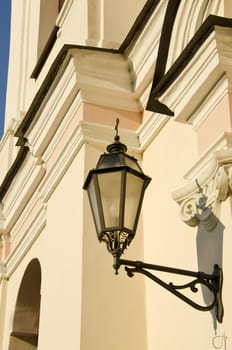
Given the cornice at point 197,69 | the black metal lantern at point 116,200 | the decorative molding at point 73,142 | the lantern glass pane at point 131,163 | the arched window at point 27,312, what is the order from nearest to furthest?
the black metal lantern at point 116,200, the lantern glass pane at point 131,163, the cornice at point 197,69, the decorative molding at point 73,142, the arched window at point 27,312

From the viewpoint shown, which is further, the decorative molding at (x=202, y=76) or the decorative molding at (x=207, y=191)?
the decorative molding at (x=202, y=76)

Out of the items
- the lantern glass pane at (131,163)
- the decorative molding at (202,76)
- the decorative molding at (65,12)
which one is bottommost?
the lantern glass pane at (131,163)

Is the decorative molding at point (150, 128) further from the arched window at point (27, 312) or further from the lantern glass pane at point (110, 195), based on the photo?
the arched window at point (27, 312)

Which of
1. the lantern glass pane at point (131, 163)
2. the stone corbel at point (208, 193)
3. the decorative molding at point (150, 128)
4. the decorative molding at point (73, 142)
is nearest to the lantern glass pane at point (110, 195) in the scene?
the lantern glass pane at point (131, 163)

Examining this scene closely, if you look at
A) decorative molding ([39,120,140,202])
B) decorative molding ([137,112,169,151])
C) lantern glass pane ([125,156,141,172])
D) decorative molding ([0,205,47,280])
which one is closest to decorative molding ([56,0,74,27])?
decorative molding ([39,120,140,202])

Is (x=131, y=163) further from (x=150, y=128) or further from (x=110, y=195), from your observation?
(x=150, y=128)

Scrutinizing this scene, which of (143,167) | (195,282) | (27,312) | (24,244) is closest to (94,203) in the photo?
(195,282)

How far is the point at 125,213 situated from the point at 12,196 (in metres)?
5.04

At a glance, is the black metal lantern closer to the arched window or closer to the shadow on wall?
the shadow on wall

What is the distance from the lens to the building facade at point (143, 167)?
5.71 metres

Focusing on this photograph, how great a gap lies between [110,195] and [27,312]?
16.0 feet

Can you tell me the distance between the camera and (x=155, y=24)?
762cm

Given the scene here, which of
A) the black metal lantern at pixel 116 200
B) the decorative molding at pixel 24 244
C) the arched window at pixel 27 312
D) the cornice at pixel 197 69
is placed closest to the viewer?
the black metal lantern at pixel 116 200

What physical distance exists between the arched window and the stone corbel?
4083mm
